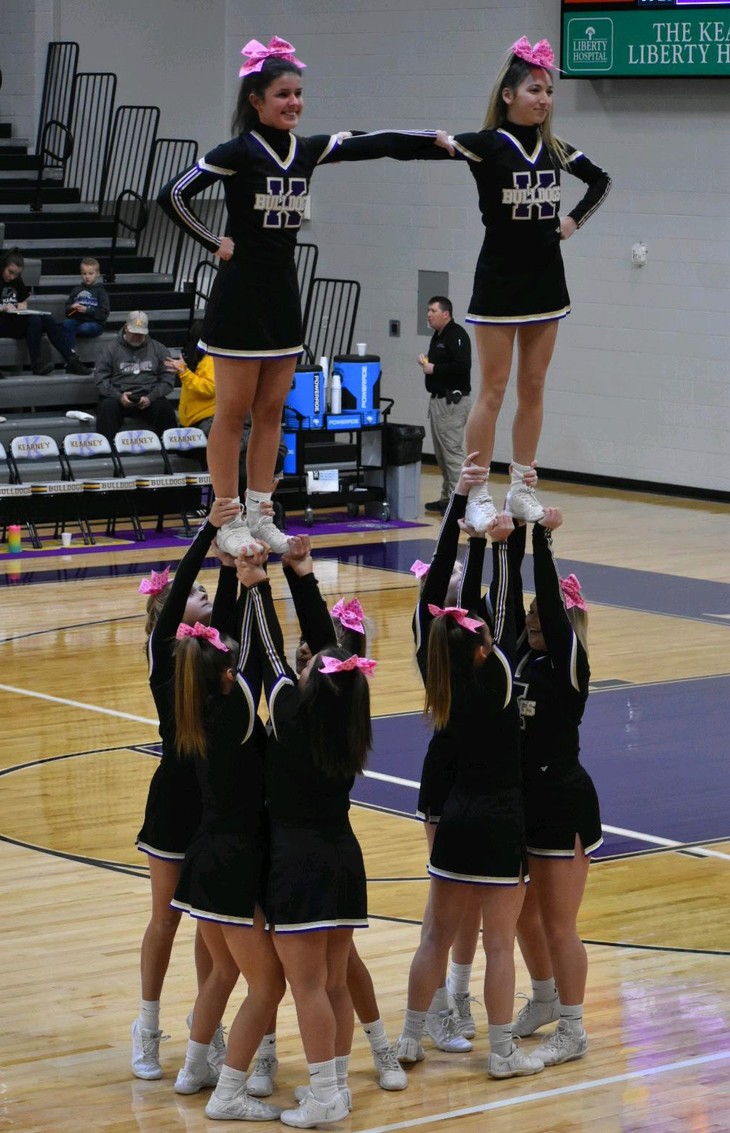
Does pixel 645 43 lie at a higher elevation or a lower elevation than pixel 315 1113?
higher

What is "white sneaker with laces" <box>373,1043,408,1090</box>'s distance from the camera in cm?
456

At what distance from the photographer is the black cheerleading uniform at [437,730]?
4.81 metres

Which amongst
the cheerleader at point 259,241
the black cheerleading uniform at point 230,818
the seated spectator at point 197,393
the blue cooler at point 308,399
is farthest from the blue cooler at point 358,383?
the black cheerleading uniform at point 230,818

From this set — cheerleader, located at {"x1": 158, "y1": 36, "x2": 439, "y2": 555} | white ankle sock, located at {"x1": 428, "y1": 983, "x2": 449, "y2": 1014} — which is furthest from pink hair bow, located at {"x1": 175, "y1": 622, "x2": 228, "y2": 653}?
white ankle sock, located at {"x1": 428, "y1": 983, "x2": 449, "y2": 1014}

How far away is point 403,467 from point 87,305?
3047mm

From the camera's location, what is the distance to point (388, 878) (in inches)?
257

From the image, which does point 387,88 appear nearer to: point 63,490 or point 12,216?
point 12,216

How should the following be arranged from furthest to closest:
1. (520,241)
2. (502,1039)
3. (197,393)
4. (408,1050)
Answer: (197,393) < (520,241) < (408,1050) < (502,1039)

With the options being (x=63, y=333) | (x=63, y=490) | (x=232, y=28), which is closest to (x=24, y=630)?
(x=63, y=490)

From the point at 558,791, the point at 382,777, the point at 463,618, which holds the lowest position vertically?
Answer: the point at 382,777

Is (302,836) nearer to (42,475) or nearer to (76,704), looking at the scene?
(76,704)

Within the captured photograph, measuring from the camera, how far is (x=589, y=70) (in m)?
16.0

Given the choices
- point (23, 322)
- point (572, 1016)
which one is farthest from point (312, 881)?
point (23, 322)

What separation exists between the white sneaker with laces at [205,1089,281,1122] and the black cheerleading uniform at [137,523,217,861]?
63 cm
